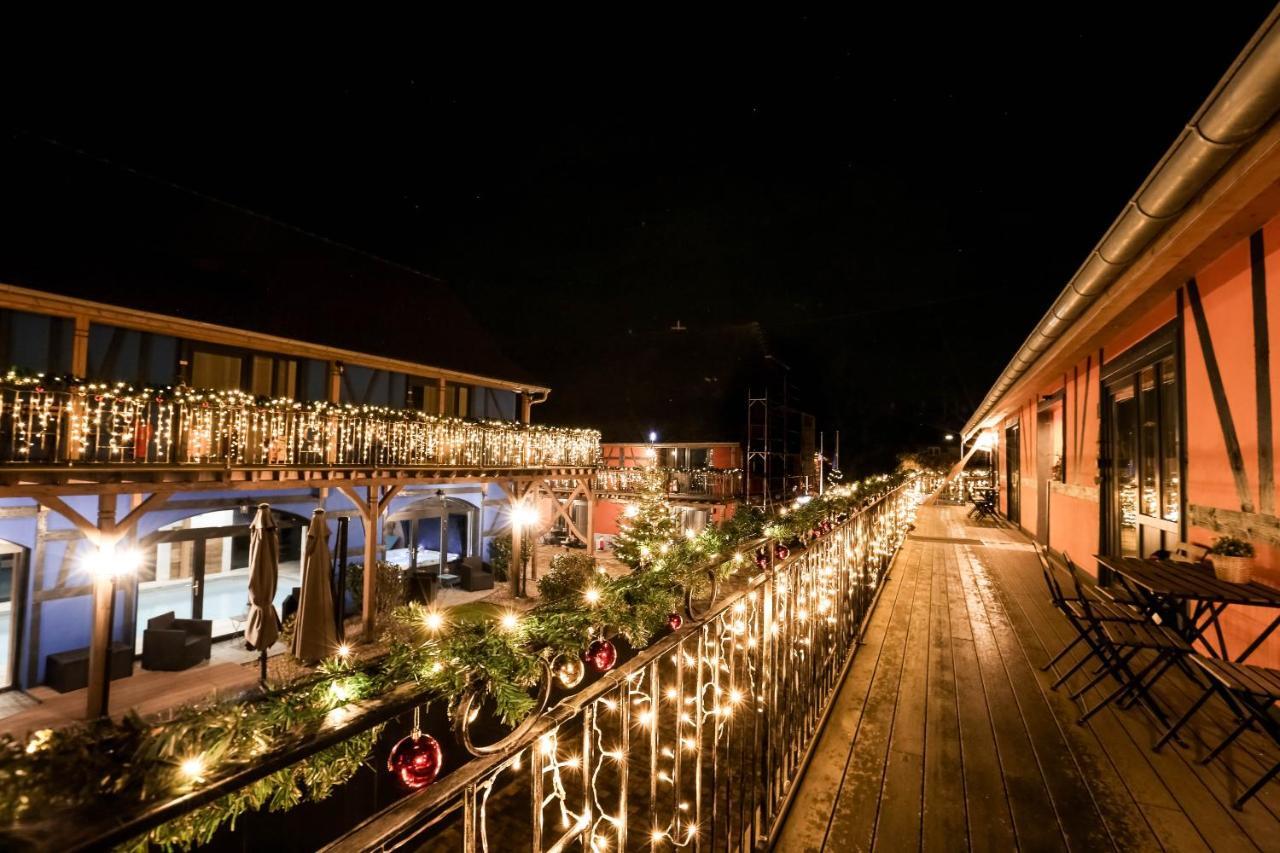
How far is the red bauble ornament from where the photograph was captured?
187cm

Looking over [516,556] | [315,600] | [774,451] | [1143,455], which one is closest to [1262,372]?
[1143,455]

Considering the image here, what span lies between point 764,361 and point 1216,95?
76.9 feet

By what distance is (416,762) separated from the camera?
1164 millimetres

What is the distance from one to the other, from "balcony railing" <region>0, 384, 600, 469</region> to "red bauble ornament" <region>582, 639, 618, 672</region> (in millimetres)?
8435

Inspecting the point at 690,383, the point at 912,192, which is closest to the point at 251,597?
the point at 912,192

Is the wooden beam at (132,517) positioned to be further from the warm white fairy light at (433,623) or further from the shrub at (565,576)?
the warm white fairy light at (433,623)

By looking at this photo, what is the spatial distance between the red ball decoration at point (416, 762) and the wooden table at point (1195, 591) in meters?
4.18

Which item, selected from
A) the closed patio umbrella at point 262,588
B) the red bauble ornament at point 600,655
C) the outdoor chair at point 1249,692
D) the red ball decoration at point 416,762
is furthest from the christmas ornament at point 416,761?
the closed patio umbrella at point 262,588

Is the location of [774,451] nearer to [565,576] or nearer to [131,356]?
[565,576]

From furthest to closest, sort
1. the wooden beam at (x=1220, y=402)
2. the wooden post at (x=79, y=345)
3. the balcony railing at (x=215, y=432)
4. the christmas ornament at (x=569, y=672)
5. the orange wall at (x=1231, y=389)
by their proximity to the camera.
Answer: the wooden post at (x=79, y=345), the balcony railing at (x=215, y=432), the wooden beam at (x=1220, y=402), the orange wall at (x=1231, y=389), the christmas ornament at (x=569, y=672)

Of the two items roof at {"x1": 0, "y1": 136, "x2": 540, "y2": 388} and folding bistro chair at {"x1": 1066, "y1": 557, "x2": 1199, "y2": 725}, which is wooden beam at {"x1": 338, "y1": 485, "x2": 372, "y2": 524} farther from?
folding bistro chair at {"x1": 1066, "y1": 557, "x2": 1199, "y2": 725}

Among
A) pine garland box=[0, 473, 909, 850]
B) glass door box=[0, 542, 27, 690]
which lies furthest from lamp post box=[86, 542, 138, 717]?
pine garland box=[0, 473, 909, 850]

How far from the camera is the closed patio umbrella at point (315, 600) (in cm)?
800

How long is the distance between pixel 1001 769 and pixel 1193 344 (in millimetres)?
4300
